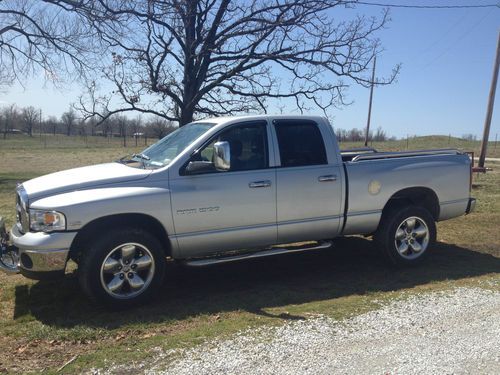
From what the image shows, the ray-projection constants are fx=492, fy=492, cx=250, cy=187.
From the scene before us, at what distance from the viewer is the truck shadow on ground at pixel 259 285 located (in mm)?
4812

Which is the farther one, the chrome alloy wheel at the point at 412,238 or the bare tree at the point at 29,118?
the bare tree at the point at 29,118

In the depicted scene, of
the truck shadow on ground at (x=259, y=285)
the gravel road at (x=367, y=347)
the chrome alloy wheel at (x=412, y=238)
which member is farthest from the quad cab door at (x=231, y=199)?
the chrome alloy wheel at (x=412, y=238)

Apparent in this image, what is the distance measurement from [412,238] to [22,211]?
4640 mm

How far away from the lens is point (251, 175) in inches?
214

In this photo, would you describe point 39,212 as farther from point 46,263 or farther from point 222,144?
point 222,144

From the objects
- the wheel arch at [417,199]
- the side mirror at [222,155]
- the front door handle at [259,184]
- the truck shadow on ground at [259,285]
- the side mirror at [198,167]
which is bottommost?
the truck shadow on ground at [259,285]

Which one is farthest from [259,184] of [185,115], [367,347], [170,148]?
[185,115]

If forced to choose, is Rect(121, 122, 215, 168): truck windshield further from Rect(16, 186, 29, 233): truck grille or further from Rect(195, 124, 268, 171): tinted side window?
Rect(16, 186, 29, 233): truck grille

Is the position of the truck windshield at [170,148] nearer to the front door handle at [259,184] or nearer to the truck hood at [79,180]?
the truck hood at [79,180]

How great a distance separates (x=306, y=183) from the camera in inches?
224

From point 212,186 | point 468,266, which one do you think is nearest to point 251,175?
point 212,186

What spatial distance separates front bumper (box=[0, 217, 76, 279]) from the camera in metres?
4.57

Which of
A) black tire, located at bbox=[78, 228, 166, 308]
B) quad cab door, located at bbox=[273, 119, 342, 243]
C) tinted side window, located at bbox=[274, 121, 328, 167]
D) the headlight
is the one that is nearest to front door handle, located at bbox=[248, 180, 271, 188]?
quad cab door, located at bbox=[273, 119, 342, 243]

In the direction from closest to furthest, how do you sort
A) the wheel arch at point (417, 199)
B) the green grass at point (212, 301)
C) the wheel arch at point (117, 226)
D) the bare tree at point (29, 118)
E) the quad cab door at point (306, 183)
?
1. the green grass at point (212, 301)
2. the wheel arch at point (117, 226)
3. the quad cab door at point (306, 183)
4. the wheel arch at point (417, 199)
5. the bare tree at point (29, 118)
